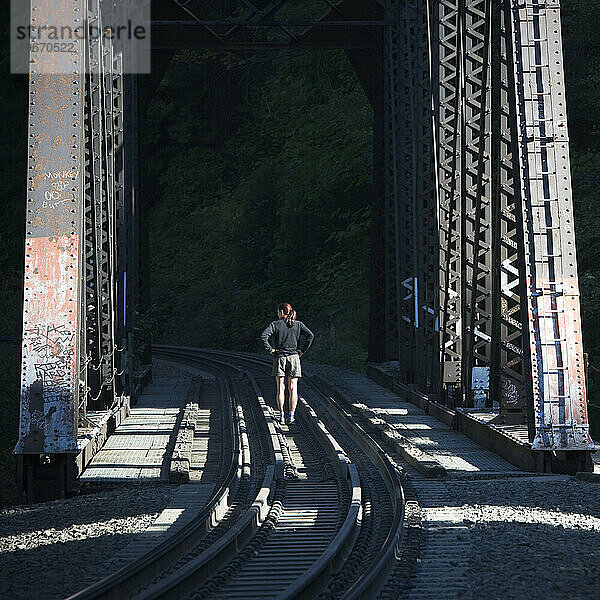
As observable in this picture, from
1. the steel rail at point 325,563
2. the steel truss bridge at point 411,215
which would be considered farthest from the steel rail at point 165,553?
the steel truss bridge at point 411,215

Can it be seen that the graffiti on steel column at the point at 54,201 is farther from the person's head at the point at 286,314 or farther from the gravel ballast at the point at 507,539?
the person's head at the point at 286,314

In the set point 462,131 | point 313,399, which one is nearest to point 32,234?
point 462,131

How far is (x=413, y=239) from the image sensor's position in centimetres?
1902

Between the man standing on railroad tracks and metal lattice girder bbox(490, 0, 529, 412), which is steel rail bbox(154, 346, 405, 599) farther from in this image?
metal lattice girder bbox(490, 0, 529, 412)

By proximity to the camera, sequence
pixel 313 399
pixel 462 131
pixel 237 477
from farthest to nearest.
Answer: pixel 313 399 < pixel 462 131 < pixel 237 477

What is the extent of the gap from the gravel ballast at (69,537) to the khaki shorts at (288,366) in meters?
4.94

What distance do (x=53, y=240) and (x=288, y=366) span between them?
204 inches

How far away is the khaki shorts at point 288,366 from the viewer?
49.1 feet

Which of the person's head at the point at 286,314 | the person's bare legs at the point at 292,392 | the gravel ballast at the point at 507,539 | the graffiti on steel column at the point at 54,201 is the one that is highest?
the graffiti on steel column at the point at 54,201

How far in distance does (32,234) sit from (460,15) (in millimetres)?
7116

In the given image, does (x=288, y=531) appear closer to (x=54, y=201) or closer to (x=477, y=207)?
(x=54, y=201)

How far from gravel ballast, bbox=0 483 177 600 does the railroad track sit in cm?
40

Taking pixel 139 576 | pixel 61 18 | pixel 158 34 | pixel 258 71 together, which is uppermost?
pixel 258 71

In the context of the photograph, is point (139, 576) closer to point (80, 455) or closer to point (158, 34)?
point (80, 455)
